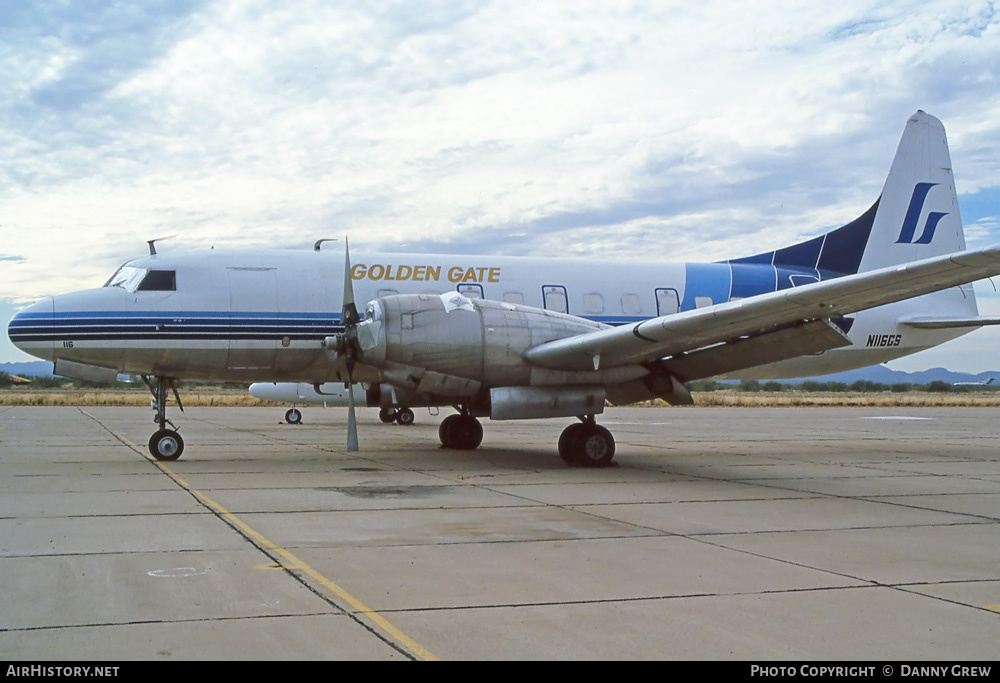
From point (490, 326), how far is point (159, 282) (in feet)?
18.4

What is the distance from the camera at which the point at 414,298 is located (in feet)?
43.1

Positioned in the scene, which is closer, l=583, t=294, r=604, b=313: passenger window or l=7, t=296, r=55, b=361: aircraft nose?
l=7, t=296, r=55, b=361: aircraft nose

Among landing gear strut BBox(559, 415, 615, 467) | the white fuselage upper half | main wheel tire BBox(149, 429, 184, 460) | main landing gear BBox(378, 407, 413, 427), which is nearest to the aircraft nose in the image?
the white fuselage upper half

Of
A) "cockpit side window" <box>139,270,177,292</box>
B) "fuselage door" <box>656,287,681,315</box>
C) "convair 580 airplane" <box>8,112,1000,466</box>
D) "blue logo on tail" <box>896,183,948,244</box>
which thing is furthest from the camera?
"blue logo on tail" <box>896,183,948,244</box>

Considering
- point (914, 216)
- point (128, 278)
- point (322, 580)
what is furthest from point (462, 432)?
point (322, 580)

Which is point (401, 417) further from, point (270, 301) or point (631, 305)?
A: point (270, 301)

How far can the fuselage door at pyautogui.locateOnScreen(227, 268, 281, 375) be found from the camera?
1469 centimetres

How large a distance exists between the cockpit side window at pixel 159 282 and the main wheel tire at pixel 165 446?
2.28 meters

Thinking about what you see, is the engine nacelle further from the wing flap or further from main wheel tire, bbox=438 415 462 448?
main wheel tire, bbox=438 415 462 448

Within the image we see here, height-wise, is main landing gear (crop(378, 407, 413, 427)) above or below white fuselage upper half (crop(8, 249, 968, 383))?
below

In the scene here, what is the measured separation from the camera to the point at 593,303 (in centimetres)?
1667

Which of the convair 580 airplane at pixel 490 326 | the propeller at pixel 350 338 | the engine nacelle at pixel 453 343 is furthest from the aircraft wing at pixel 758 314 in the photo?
the propeller at pixel 350 338

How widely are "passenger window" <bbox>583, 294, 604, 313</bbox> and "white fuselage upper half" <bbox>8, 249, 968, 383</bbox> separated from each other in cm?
2
